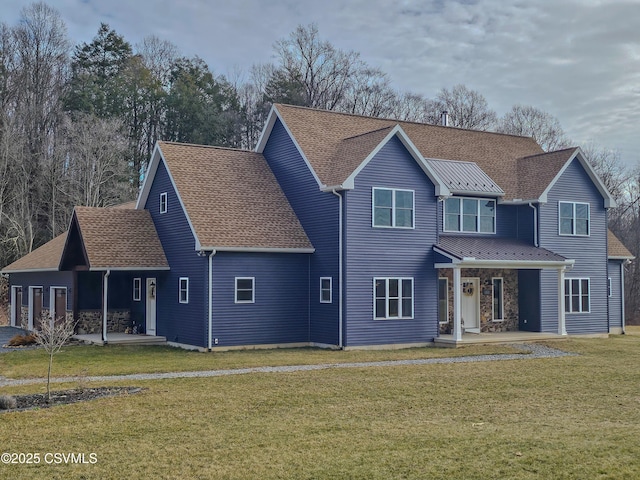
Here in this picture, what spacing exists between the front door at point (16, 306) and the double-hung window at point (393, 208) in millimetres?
19074

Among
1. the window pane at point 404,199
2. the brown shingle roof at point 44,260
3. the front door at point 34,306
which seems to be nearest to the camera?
the window pane at point 404,199

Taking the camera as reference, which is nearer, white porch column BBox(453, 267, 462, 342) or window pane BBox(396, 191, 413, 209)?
white porch column BBox(453, 267, 462, 342)

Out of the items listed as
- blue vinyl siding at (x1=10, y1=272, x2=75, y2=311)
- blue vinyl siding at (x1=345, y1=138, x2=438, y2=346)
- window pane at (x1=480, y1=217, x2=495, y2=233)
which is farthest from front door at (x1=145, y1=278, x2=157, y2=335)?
window pane at (x1=480, y1=217, x2=495, y2=233)

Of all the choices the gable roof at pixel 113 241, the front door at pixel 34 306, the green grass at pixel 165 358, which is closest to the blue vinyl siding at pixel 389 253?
the green grass at pixel 165 358

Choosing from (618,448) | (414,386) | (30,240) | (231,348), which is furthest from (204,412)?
(30,240)

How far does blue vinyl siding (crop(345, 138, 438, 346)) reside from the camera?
2272 cm

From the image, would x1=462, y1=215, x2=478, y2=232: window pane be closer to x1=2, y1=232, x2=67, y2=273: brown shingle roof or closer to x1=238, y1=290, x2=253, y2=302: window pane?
x1=238, y1=290, x2=253, y2=302: window pane

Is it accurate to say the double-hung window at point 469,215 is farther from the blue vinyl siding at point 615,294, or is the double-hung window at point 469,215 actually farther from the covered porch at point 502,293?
Result: the blue vinyl siding at point 615,294

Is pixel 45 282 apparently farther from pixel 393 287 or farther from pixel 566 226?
pixel 566 226

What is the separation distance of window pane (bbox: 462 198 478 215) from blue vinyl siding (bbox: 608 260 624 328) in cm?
844

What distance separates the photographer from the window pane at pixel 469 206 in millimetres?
26886

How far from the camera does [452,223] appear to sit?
87.0 feet

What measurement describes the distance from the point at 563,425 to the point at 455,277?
13064mm

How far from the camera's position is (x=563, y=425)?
10.9 m
